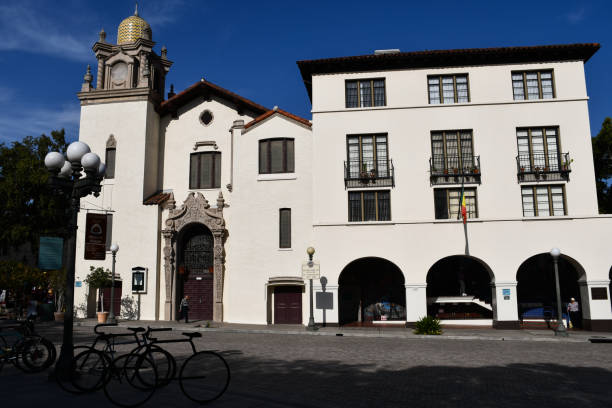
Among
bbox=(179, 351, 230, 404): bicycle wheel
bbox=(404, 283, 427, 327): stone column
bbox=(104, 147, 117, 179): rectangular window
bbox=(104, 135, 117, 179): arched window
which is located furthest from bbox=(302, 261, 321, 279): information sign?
bbox=(179, 351, 230, 404): bicycle wheel

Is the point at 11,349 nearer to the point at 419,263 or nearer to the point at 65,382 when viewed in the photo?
the point at 65,382

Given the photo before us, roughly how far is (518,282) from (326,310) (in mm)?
10068

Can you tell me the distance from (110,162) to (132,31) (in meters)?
8.87

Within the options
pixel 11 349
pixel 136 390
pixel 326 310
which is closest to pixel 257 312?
pixel 326 310

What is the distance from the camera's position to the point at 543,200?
25.0 meters

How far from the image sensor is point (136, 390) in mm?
9289

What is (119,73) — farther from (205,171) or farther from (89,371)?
(89,371)

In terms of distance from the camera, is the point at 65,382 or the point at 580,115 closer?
the point at 65,382

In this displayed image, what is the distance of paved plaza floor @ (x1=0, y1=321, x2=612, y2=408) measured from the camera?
8.93 m

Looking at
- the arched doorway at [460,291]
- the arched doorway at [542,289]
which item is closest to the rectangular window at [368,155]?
the arched doorway at [460,291]

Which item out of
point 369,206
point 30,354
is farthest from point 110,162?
point 30,354

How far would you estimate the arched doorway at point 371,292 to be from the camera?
2677 centimetres

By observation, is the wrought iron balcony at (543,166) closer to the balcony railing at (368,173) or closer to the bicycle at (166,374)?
the balcony railing at (368,173)

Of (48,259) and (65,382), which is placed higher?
(48,259)
